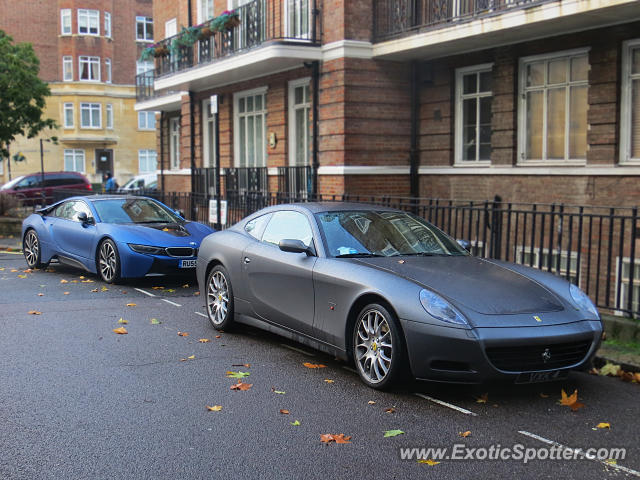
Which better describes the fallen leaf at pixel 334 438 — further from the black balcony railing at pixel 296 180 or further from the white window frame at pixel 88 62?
the white window frame at pixel 88 62

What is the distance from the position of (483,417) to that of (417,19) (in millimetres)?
12044

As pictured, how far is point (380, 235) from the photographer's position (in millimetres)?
7465

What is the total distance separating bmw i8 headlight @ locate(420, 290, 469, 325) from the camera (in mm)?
5883

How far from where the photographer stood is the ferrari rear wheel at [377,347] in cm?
608

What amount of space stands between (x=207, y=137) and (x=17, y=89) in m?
5.76

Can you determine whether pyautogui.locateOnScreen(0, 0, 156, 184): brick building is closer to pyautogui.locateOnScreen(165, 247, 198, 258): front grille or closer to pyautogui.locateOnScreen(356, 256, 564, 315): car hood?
pyautogui.locateOnScreen(165, 247, 198, 258): front grille

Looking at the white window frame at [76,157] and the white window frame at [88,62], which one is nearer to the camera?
the white window frame at [88,62]

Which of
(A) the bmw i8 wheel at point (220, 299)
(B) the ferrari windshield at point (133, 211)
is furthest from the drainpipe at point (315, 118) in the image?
(A) the bmw i8 wheel at point (220, 299)

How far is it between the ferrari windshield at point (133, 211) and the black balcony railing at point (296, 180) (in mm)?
4312

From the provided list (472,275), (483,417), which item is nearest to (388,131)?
(472,275)

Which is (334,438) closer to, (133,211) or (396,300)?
(396,300)

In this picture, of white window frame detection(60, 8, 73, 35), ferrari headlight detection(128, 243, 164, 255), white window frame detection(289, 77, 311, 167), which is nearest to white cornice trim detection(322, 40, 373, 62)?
white window frame detection(289, 77, 311, 167)

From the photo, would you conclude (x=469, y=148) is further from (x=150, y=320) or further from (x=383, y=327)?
(x=383, y=327)

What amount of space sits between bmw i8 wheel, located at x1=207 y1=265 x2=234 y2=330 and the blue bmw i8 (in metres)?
3.32
